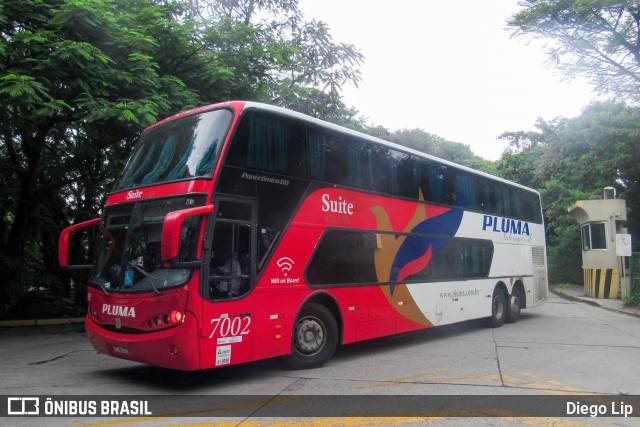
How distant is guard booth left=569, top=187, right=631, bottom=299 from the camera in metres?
20.5

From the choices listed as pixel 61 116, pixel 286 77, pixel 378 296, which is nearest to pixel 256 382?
pixel 378 296

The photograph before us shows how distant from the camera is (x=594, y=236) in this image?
21.5 metres

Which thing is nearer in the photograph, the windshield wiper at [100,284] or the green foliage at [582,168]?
the windshield wiper at [100,284]

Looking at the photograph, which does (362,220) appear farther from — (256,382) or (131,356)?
(131,356)

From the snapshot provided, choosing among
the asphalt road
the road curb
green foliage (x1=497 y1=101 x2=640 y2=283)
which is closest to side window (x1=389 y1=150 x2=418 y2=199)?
the asphalt road

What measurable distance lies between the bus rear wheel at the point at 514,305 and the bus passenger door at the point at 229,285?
378 inches

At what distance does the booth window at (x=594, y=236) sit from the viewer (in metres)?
21.0

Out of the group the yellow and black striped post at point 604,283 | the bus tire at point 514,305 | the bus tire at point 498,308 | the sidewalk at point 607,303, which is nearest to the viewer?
the bus tire at point 498,308

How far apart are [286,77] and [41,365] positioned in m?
9.12

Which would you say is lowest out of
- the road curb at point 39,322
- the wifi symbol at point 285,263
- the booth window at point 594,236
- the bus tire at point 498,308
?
the road curb at point 39,322

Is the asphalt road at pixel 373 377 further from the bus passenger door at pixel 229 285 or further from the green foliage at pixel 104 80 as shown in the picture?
the green foliage at pixel 104 80

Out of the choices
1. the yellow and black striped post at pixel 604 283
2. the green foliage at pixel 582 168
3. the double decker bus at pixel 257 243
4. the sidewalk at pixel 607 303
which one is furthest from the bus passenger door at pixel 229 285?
the green foliage at pixel 582 168

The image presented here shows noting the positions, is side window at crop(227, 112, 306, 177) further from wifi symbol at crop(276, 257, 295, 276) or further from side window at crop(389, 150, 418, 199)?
side window at crop(389, 150, 418, 199)

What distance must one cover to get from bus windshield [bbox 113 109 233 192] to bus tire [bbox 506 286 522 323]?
10338 millimetres
